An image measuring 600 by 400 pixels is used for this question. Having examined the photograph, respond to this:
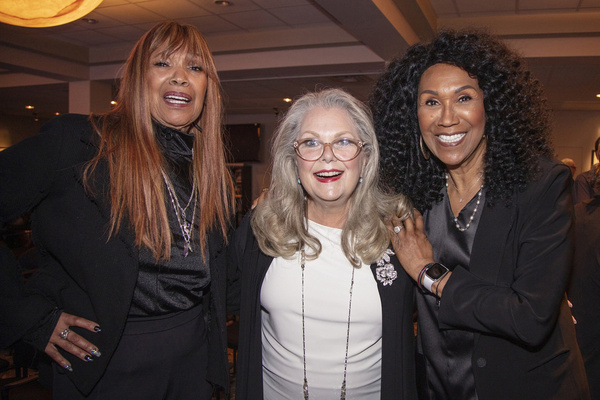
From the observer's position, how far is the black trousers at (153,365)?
5.34 ft

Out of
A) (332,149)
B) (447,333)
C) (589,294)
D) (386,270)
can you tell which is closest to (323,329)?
(386,270)

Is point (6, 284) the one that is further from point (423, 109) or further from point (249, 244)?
point (423, 109)

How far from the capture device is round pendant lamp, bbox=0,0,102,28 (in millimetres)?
2650

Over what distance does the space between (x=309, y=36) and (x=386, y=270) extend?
18.9ft

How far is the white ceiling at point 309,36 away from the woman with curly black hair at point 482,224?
2896mm

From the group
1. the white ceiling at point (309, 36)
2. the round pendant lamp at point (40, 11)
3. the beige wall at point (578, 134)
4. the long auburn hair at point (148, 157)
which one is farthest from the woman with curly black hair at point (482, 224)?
the beige wall at point (578, 134)

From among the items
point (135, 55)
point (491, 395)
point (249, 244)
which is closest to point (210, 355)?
point (249, 244)

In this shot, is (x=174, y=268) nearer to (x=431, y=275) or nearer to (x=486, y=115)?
(x=431, y=275)

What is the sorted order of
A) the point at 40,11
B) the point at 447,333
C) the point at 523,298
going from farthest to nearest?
the point at 40,11
the point at 447,333
the point at 523,298

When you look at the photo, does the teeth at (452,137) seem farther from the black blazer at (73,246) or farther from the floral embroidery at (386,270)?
the black blazer at (73,246)

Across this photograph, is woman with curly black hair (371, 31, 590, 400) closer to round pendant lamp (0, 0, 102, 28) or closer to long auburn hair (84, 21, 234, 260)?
long auburn hair (84, 21, 234, 260)

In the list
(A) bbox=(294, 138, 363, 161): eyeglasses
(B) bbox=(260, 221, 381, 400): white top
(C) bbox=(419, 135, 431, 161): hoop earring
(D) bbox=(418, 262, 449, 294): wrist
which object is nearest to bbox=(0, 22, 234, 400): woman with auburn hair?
(B) bbox=(260, 221, 381, 400): white top

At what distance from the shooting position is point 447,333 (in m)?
1.71

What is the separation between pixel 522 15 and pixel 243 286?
6.06 m
